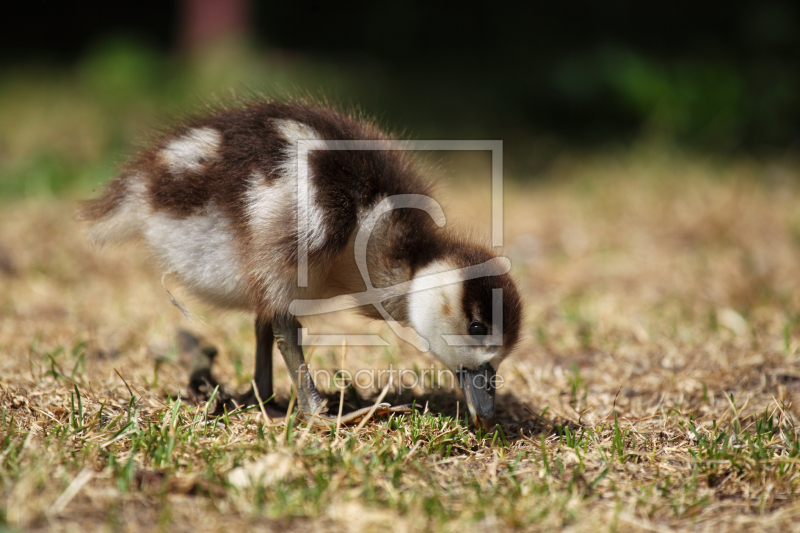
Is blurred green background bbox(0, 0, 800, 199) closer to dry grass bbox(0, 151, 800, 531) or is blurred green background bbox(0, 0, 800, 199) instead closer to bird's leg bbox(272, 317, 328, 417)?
dry grass bbox(0, 151, 800, 531)

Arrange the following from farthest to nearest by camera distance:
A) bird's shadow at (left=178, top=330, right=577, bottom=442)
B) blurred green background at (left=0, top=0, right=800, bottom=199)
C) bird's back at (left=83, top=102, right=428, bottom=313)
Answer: blurred green background at (left=0, top=0, right=800, bottom=199), bird's shadow at (left=178, top=330, right=577, bottom=442), bird's back at (left=83, top=102, right=428, bottom=313)

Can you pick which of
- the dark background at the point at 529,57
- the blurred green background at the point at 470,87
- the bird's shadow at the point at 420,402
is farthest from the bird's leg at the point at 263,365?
the blurred green background at the point at 470,87

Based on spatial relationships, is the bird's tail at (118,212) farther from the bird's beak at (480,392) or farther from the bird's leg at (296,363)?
the bird's beak at (480,392)

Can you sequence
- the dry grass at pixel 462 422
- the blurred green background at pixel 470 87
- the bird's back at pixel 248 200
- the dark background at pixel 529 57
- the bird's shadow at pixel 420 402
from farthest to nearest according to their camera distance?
the dark background at pixel 529 57, the blurred green background at pixel 470 87, the bird's shadow at pixel 420 402, the bird's back at pixel 248 200, the dry grass at pixel 462 422

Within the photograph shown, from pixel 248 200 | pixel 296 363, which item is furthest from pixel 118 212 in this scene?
pixel 296 363

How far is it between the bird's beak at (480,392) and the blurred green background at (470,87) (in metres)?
3.51

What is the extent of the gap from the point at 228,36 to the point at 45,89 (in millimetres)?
2070

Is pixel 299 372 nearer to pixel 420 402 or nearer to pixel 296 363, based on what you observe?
pixel 296 363

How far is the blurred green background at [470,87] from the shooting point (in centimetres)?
683

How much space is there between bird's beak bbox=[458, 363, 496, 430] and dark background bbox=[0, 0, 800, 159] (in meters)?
3.47

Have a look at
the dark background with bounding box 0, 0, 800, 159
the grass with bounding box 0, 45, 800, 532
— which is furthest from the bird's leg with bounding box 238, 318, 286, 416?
the dark background with bounding box 0, 0, 800, 159

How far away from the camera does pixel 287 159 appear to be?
8.53 feet

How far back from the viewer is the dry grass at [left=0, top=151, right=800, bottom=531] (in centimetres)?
200

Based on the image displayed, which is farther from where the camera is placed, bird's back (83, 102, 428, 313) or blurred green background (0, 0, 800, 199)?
blurred green background (0, 0, 800, 199)
